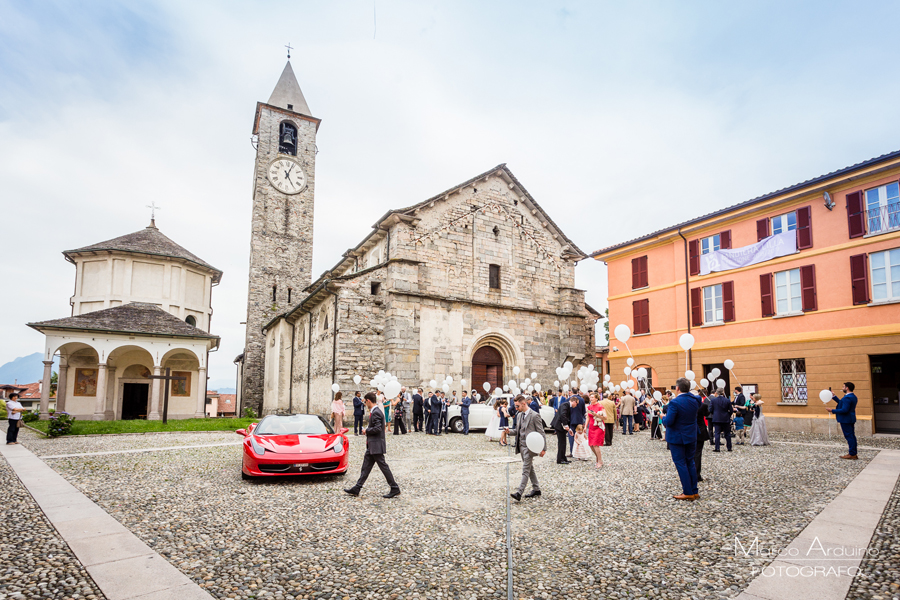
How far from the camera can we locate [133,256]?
29969 millimetres

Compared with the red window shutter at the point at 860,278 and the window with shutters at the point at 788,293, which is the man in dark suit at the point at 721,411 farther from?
the window with shutters at the point at 788,293

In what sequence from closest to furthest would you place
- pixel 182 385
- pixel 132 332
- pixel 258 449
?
pixel 258 449 → pixel 132 332 → pixel 182 385

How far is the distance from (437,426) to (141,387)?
20.8 meters

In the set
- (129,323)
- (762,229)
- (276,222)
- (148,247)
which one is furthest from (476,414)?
(148,247)

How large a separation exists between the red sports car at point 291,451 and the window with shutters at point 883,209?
59.7 ft

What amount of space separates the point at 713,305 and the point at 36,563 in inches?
880

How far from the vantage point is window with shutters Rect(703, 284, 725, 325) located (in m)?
20.7

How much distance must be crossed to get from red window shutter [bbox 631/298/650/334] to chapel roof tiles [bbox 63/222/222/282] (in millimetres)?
26674

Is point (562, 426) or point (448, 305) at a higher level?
point (448, 305)

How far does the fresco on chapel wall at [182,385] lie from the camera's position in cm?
2814

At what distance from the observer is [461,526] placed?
18.1 feet

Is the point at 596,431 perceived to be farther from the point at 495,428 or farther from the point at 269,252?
the point at 269,252

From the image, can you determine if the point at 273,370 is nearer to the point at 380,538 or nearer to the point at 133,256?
the point at 133,256

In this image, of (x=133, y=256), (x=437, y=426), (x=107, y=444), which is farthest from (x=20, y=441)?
(x=133, y=256)
